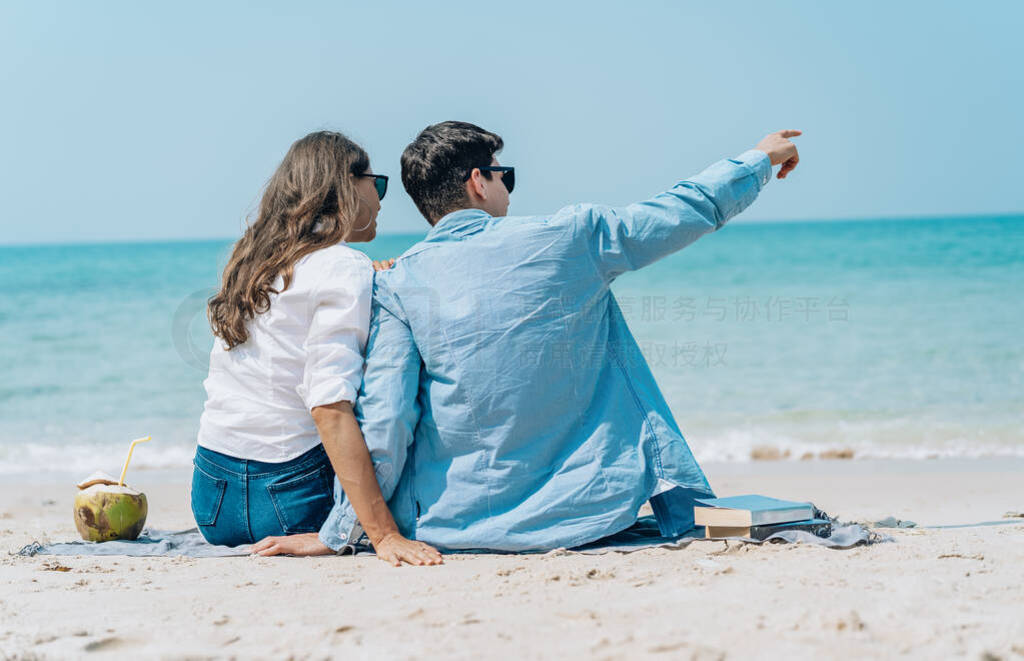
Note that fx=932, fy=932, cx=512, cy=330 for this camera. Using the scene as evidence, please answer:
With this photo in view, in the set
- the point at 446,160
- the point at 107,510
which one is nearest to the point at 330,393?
the point at 446,160

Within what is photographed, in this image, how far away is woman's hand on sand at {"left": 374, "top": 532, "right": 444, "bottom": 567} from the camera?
2830 mm

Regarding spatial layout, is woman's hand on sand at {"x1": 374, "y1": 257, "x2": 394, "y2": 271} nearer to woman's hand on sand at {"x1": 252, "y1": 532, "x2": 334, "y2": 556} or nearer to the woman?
the woman

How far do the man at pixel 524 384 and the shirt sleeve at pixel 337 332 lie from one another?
0.07 m

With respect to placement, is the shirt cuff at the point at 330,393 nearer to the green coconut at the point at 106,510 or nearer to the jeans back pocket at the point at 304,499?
the jeans back pocket at the point at 304,499

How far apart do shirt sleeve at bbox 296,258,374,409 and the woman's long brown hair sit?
144 mm

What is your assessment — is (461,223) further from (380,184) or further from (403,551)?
(403,551)

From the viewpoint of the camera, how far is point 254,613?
2.38 m

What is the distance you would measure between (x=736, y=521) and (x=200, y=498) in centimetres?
178

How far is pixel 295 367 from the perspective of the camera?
3.00 m

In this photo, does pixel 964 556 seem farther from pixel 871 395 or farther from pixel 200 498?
pixel 871 395

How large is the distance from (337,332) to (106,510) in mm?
1273

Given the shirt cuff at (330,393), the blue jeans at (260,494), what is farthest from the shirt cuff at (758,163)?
the blue jeans at (260,494)

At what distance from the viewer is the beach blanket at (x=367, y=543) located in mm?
2895

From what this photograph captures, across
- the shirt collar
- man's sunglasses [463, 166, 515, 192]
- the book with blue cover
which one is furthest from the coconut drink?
the book with blue cover
